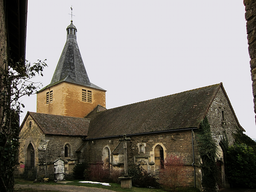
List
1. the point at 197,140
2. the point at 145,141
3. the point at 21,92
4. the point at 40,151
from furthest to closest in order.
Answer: the point at 40,151
the point at 145,141
the point at 197,140
the point at 21,92

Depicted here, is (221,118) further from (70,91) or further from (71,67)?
(71,67)

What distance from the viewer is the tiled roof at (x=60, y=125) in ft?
74.6

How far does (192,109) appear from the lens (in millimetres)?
18156

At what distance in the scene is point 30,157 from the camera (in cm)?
2327

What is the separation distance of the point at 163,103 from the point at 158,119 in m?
2.71

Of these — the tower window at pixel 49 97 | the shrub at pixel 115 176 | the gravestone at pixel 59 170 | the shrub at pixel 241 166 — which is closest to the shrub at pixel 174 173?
the shrub at pixel 115 176

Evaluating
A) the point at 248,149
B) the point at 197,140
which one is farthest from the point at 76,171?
the point at 248,149

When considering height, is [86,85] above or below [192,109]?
above

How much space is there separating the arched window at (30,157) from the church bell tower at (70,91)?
6624 millimetres

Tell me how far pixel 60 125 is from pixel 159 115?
10741mm

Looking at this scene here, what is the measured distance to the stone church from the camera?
1727 centimetres

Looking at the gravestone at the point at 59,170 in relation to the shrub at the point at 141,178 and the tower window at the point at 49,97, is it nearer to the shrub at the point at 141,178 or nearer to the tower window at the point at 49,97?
the shrub at the point at 141,178

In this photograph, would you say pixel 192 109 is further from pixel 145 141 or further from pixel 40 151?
pixel 40 151

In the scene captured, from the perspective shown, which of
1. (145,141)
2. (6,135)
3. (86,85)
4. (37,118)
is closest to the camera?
(6,135)
